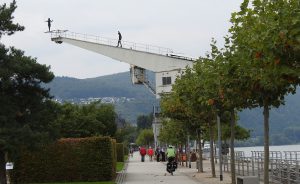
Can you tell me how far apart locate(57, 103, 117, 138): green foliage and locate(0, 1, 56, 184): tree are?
20.1m

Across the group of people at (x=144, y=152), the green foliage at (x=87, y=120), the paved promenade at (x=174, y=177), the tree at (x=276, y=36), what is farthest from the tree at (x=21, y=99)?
the group of people at (x=144, y=152)

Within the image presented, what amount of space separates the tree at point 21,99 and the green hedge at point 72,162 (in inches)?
279

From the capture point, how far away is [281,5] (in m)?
11.8

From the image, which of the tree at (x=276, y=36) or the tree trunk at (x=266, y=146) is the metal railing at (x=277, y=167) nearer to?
the tree trunk at (x=266, y=146)

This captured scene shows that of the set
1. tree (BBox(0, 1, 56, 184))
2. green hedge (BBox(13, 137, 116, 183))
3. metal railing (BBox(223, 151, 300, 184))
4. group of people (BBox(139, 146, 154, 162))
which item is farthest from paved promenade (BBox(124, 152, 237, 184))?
group of people (BBox(139, 146, 154, 162))

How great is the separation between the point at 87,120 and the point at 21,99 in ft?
97.8

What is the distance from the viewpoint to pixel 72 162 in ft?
107

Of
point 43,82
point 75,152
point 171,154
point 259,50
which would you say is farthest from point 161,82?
point 259,50

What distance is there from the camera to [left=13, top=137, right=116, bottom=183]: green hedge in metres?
32.4

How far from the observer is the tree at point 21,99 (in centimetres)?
2322

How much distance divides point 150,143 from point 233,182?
125023mm

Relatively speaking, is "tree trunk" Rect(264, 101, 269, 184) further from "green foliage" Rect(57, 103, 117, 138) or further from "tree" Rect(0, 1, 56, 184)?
"green foliage" Rect(57, 103, 117, 138)

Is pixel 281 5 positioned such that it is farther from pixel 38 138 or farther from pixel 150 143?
pixel 150 143

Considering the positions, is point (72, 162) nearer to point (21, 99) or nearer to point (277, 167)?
point (21, 99)
